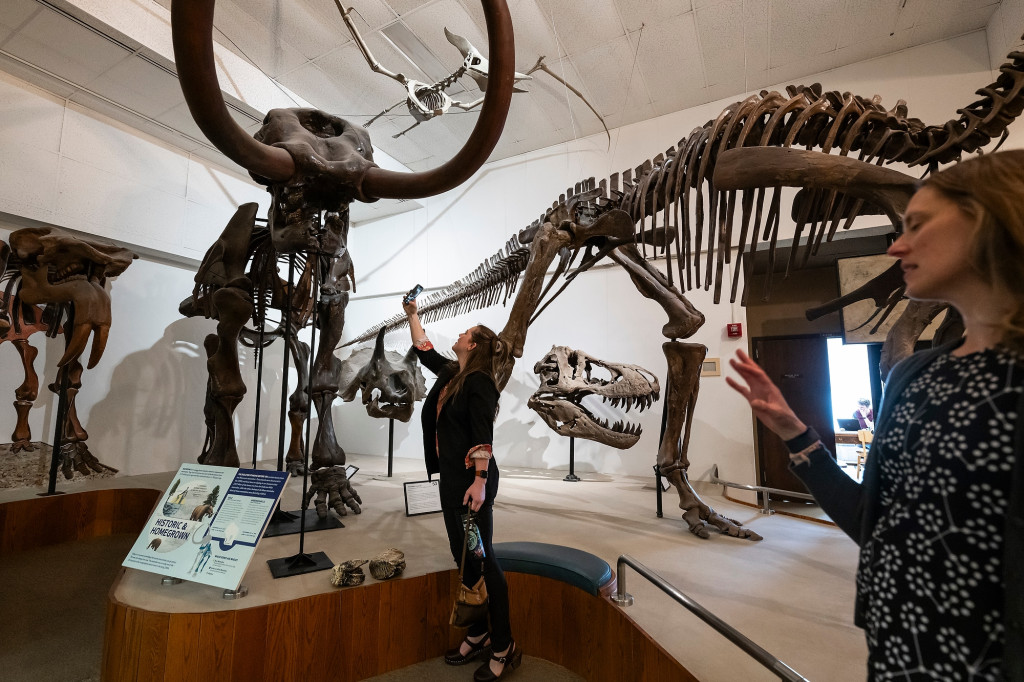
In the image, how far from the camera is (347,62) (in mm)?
5469

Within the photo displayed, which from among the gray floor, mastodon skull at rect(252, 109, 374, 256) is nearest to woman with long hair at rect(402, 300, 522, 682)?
the gray floor

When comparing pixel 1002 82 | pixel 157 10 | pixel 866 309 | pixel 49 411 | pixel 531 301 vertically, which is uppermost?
pixel 157 10

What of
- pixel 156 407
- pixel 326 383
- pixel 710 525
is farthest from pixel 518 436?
pixel 156 407

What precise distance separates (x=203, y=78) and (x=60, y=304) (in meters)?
3.91

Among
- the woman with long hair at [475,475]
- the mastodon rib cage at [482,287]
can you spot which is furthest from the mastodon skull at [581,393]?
the woman with long hair at [475,475]

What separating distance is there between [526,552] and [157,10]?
573 centimetres

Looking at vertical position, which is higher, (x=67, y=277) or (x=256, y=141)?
(x=256, y=141)

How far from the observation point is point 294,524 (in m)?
3.31

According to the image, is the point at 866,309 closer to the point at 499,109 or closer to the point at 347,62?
the point at 499,109

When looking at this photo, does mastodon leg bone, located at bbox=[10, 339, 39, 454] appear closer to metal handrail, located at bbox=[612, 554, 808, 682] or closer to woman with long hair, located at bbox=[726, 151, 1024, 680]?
metal handrail, located at bbox=[612, 554, 808, 682]

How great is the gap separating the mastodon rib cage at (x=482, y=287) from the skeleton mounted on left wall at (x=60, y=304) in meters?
2.90

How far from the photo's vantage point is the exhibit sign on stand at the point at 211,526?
7.01 feet

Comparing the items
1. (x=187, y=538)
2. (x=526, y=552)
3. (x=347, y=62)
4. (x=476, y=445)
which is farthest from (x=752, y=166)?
(x=347, y=62)

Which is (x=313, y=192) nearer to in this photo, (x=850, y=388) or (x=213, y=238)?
(x=213, y=238)
